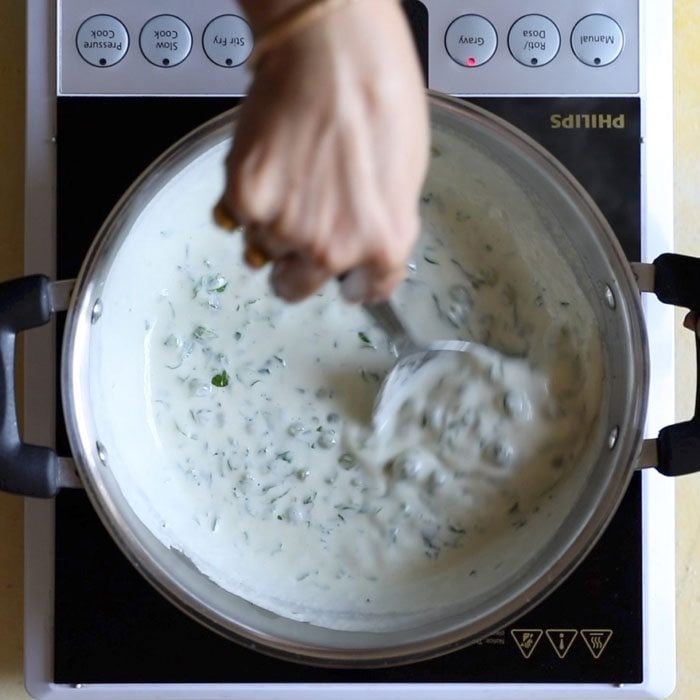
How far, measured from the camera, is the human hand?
262 millimetres

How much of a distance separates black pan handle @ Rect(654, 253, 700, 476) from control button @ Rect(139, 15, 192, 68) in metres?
0.36

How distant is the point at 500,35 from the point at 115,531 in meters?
0.43

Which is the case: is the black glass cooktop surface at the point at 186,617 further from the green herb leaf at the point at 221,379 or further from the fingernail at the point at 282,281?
the fingernail at the point at 282,281

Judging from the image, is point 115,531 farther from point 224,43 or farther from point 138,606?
point 224,43

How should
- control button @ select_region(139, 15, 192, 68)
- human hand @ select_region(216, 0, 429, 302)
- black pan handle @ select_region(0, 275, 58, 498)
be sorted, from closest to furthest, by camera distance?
human hand @ select_region(216, 0, 429, 302) → black pan handle @ select_region(0, 275, 58, 498) → control button @ select_region(139, 15, 192, 68)

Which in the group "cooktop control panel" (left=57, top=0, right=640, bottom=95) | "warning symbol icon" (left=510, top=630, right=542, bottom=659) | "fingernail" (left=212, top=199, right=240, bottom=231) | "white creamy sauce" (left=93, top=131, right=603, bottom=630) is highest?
"cooktop control panel" (left=57, top=0, right=640, bottom=95)

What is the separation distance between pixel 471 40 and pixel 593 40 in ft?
0.29

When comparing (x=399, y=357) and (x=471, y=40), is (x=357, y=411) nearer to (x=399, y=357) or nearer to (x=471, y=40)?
(x=399, y=357)

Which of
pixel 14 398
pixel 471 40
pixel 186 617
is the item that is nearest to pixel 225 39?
pixel 471 40

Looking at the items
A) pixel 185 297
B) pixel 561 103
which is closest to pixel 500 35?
pixel 561 103

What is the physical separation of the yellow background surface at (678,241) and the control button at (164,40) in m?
0.13

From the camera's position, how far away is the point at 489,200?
2.34 ft

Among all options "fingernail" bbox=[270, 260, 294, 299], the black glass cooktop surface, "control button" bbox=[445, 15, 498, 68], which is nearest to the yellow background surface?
the black glass cooktop surface

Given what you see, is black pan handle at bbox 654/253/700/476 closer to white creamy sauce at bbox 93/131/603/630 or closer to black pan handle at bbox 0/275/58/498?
white creamy sauce at bbox 93/131/603/630
